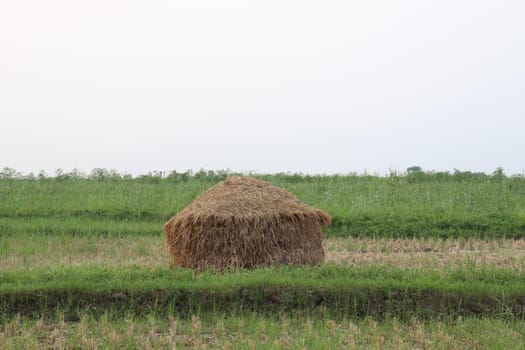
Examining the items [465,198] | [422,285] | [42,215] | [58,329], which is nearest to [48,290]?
[58,329]

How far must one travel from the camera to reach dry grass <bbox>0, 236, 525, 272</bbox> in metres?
9.41

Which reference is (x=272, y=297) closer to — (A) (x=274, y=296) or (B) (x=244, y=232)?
(A) (x=274, y=296)

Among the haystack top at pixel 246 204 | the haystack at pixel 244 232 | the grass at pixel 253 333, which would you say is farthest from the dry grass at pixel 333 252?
the grass at pixel 253 333

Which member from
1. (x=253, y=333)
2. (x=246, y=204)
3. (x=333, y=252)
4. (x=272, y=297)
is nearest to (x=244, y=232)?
(x=246, y=204)

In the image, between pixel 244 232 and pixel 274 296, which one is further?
pixel 244 232

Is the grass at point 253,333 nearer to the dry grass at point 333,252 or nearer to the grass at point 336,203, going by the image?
the dry grass at point 333,252

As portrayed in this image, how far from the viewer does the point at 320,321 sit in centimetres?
680

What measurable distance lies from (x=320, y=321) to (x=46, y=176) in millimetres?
16426

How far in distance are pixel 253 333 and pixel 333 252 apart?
4.54 metres

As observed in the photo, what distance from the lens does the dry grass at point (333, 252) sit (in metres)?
9.41

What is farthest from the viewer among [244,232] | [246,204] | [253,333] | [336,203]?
[336,203]

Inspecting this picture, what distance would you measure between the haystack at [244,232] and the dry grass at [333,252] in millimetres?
603

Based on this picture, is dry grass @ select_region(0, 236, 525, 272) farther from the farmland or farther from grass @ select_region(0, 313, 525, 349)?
grass @ select_region(0, 313, 525, 349)

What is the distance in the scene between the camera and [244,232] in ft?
28.2
